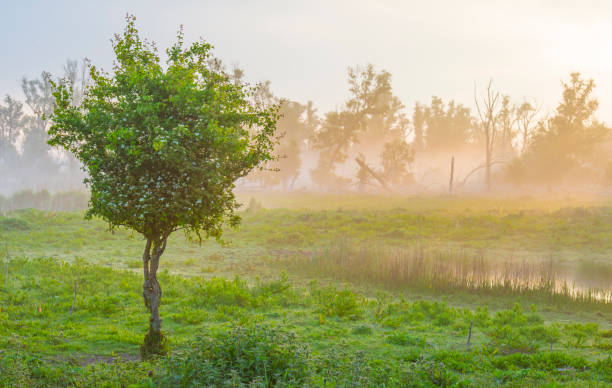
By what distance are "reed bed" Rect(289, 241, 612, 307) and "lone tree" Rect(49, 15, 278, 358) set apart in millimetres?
9706

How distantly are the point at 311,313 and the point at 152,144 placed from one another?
21.0 ft

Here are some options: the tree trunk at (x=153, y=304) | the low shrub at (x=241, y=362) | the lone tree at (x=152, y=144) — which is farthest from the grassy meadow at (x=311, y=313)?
the lone tree at (x=152, y=144)

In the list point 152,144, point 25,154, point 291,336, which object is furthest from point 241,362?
point 25,154

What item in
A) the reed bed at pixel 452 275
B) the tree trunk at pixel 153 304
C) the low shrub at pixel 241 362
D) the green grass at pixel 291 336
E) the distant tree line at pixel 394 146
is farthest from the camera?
the distant tree line at pixel 394 146

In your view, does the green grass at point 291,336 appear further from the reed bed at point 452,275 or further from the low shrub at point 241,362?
the reed bed at point 452,275

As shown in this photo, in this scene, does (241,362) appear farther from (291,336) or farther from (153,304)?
(153,304)

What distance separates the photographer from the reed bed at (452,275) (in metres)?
15.0

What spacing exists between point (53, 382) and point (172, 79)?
523 centimetres

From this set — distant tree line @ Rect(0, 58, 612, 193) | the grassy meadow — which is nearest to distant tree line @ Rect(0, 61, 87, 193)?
distant tree line @ Rect(0, 58, 612, 193)

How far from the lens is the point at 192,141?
26.3 ft

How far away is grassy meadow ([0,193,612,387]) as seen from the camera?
7051mm

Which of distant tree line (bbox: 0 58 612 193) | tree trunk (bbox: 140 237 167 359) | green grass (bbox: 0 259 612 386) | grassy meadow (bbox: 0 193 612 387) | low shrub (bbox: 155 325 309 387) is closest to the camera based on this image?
low shrub (bbox: 155 325 309 387)

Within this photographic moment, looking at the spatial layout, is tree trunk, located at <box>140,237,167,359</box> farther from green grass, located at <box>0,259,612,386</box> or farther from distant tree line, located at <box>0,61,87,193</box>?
distant tree line, located at <box>0,61,87,193</box>

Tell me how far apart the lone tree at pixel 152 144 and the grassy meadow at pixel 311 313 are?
1968 millimetres
